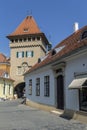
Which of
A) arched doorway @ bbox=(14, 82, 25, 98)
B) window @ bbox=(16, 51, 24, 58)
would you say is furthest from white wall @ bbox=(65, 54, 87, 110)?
arched doorway @ bbox=(14, 82, 25, 98)

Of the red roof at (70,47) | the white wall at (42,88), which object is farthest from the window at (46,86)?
the red roof at (70,47)

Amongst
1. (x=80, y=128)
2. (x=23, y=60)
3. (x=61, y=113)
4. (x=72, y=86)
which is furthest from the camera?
(x=23, y=60)

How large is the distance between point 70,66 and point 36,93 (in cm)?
1141

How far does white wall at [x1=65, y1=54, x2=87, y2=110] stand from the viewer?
593 inches

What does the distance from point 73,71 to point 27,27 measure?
5275cm

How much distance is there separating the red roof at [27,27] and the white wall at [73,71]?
48.2m

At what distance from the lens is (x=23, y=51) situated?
209ft

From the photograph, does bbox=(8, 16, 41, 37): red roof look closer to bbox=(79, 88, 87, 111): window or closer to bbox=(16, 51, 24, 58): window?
bbox=(16, 51, 24, 58): window

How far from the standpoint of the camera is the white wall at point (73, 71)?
49.4ft

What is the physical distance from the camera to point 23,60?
6284 centimetres

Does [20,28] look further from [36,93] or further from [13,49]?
[36,93]

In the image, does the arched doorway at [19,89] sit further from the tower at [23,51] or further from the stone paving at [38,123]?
the stone paving at [38,123]

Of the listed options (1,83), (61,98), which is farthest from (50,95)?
(1,83)

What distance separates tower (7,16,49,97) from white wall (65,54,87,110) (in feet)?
146
